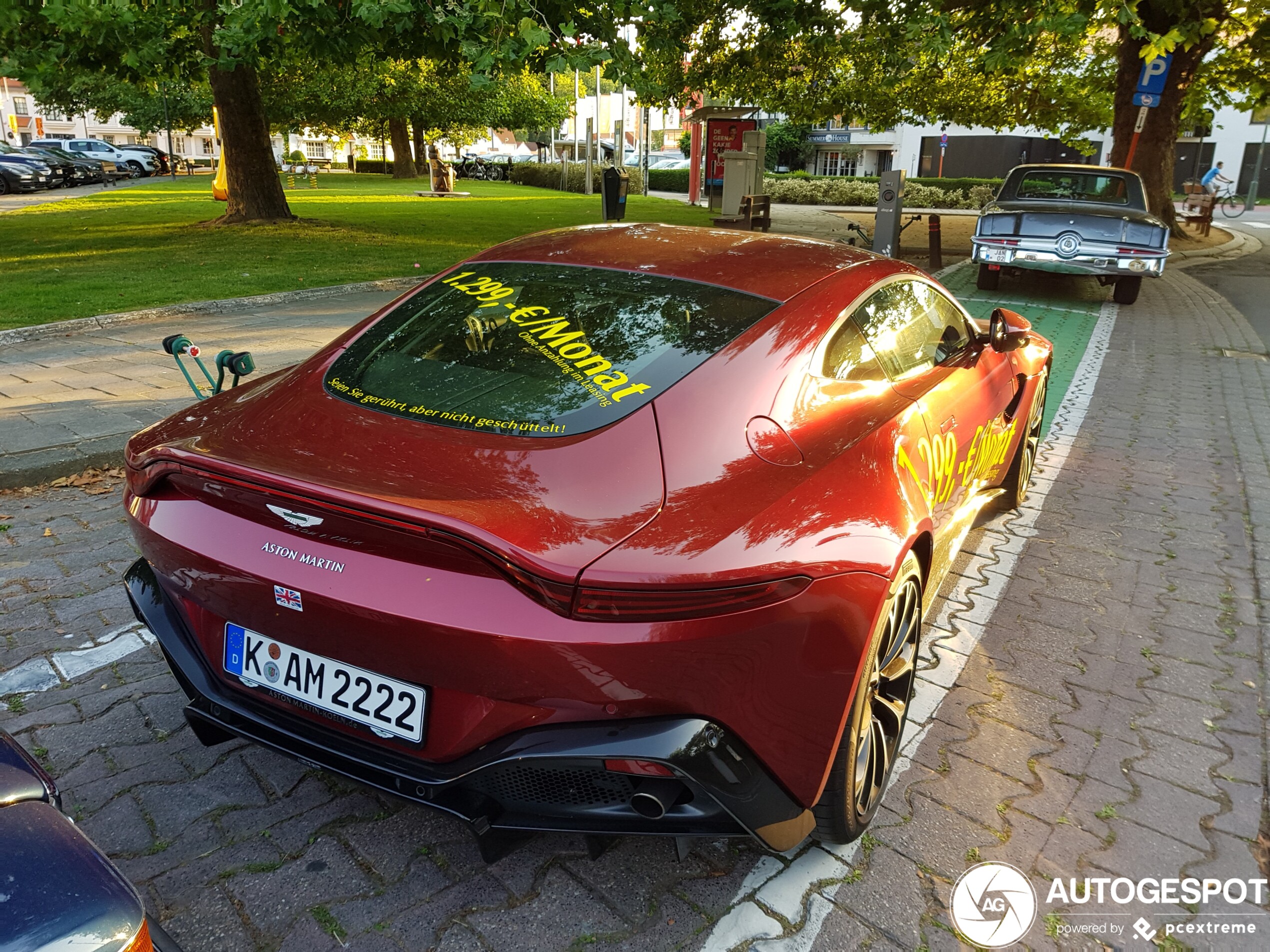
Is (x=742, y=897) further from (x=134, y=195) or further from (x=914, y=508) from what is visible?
(x=134, y=195)

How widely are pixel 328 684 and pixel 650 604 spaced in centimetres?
82

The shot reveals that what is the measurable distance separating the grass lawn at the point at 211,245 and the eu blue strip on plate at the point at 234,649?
837cm

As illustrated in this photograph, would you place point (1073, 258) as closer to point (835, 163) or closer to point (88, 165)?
point (88, 165)

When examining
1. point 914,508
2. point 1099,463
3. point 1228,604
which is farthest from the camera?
point 1099,463

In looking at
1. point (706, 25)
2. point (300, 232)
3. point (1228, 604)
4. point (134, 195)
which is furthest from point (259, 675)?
point (134, 195)

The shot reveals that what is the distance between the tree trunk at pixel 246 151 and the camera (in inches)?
679

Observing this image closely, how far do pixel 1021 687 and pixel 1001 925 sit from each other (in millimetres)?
1288

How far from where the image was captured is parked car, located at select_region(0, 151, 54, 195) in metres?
32.7

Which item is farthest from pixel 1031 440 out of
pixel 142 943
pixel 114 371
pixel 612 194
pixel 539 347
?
pixel 612 194

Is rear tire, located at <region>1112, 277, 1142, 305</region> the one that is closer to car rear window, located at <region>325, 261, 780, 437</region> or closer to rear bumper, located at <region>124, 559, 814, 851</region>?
car rear window, located at <region>325, 261, 780, 437</region>

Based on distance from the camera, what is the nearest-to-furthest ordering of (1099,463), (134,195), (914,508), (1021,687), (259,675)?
1. (259,675)
2. (914,508)
3. (1021,687)
4. (1099,463)
5. (134,195)

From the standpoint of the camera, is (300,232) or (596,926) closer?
(596,926)

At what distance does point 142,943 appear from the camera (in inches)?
51.1

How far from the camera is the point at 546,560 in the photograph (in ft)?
6.35
